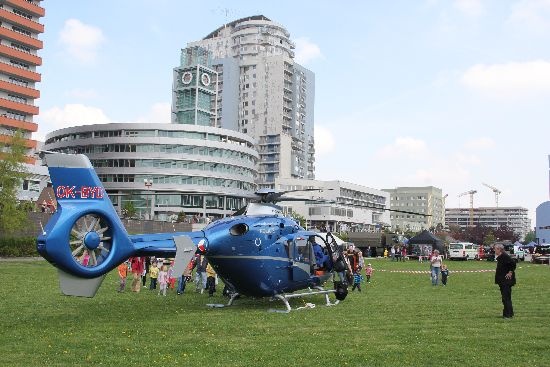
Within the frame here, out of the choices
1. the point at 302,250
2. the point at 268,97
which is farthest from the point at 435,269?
the point at 268,97

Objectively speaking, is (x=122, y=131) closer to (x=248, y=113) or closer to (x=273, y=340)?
(x=248, y=113)

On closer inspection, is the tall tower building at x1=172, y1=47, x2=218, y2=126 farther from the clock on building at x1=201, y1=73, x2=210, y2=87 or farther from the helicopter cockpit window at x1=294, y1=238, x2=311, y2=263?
the helicopter cockpit window at x1=294, y1=238, x2=311, y2=263

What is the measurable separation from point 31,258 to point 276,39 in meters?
150

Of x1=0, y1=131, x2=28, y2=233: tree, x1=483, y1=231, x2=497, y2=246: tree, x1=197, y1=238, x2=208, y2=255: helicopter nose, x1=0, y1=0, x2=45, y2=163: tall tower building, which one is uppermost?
x1=0, y1=0, x2=45, y2=163: tall tower building

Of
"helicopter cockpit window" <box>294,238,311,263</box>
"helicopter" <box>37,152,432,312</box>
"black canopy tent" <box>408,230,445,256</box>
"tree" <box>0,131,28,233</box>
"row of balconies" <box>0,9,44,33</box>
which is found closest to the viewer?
"helicopter" <box>37,152,432,312</box>

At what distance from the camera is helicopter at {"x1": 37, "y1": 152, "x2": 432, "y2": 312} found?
12819 millimetres

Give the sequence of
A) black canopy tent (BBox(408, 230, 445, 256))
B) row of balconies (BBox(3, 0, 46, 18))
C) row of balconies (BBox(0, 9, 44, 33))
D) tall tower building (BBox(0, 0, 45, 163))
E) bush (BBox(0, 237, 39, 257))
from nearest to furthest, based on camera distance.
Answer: bush (BBox(0, 237, 39, 257)), black canopy tent (BBox(408, 230, 445, 256)), tall tower building (BBox(0, 0, 45, 163)), row of balconies (BBox(0, 9, 44, 33)), row of balconies (BBox(3, 0, 46, 18))

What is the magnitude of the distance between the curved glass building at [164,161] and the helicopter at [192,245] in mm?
90295

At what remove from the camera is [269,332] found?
1277 centimetres

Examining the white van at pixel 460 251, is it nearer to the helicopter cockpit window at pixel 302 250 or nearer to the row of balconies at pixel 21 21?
→ the helicopter cockpit window at pixel 302 250

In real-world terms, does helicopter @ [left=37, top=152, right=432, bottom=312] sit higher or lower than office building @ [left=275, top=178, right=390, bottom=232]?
lower

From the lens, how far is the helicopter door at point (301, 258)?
1733 centimetres

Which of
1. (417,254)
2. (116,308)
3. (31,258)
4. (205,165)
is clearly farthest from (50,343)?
(205,165)

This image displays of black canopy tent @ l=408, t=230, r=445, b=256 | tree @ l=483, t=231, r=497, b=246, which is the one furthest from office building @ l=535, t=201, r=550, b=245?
tree @ l=483, t=231, r=497, b=246
